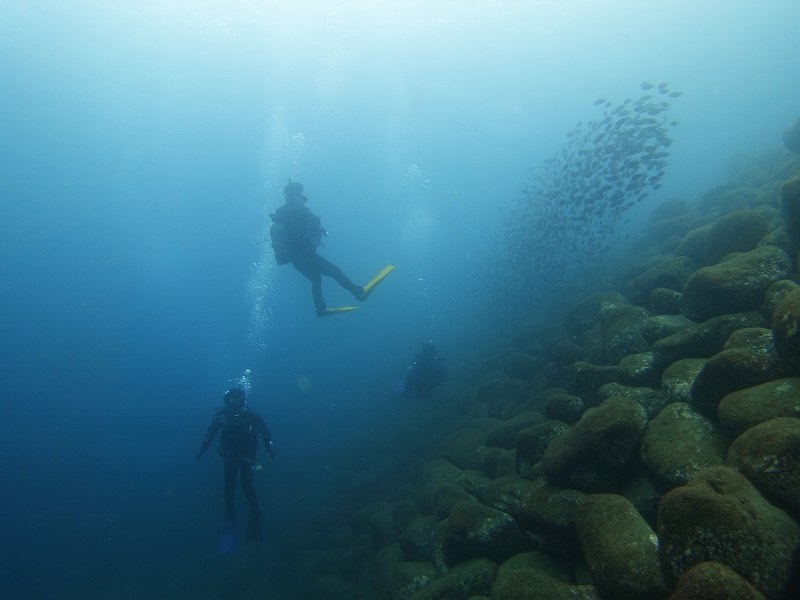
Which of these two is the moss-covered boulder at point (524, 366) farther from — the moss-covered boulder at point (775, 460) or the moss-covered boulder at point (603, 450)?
the moss-covered boulder at point (775, 460)

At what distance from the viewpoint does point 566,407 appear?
6.66 meters

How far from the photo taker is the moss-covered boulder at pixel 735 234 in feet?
24.3

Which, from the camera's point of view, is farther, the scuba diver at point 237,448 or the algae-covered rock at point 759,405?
the scuba diver at point 237,448

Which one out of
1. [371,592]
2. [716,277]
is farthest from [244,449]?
[716,277]

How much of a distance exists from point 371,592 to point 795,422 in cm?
881

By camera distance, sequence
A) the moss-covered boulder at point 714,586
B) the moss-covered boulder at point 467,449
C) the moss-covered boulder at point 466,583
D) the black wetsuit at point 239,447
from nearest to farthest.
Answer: the moss-covered boulder at point 714,586 < the moss-covered boulder at point 466,583 < the moss-covered boulder at point 467,449 < the black wetsuit at point 239,447

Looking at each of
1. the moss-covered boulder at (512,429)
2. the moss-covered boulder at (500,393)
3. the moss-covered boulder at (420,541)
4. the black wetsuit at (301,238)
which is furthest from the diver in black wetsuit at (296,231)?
the moss-covered boulder at (420,541)

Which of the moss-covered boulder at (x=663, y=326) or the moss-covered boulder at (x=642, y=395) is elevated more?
the moss-covered boulder at (x=663, y=326)

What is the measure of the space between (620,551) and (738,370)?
2429mm

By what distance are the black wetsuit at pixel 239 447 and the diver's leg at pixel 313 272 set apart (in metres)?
4.16

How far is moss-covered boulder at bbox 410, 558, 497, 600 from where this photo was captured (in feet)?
17.5

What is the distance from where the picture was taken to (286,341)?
118312mm

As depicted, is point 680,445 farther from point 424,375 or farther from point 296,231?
point 424,375

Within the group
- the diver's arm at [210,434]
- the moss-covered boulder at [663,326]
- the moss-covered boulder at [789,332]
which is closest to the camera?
the moss-covered boulder at [789,332]
